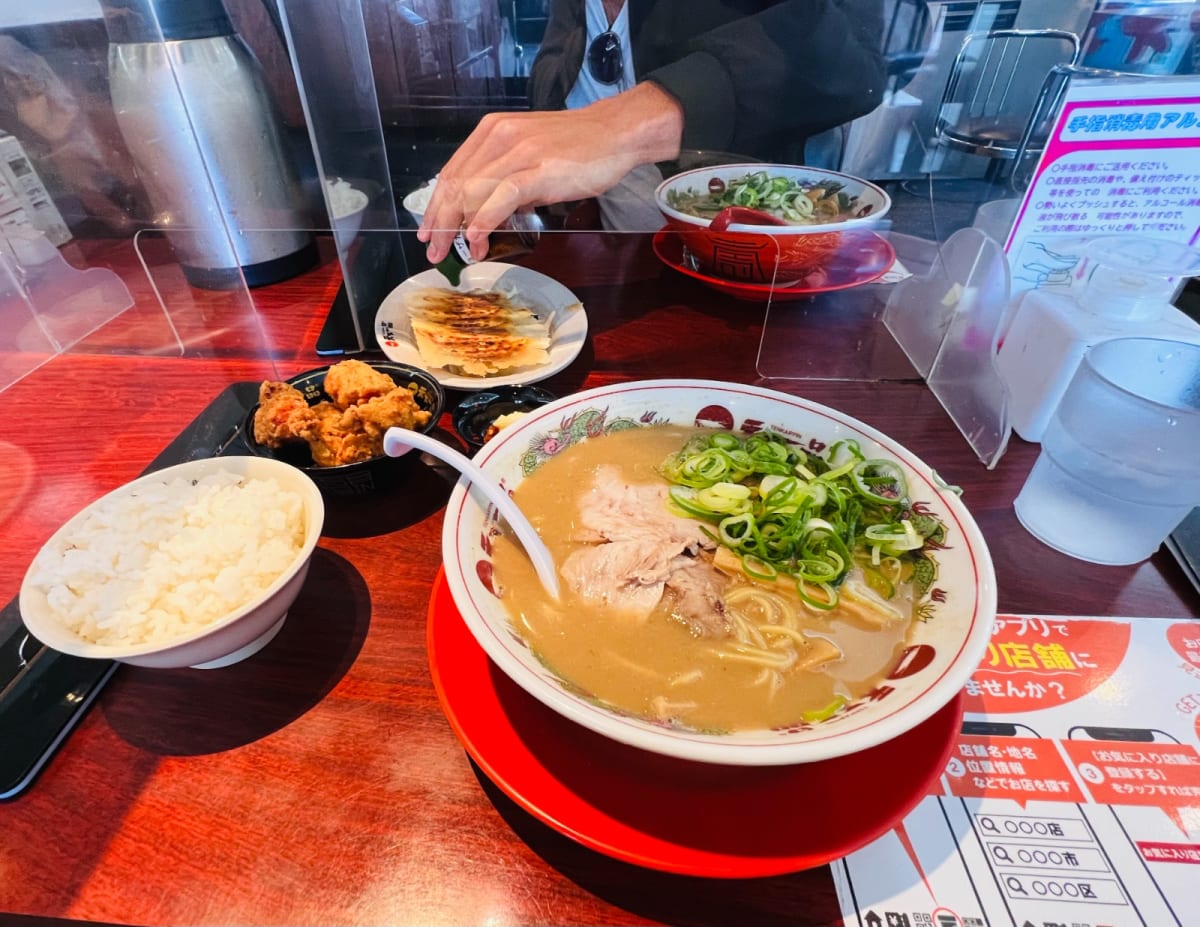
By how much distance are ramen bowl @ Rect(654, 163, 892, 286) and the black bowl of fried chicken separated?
1.10 m

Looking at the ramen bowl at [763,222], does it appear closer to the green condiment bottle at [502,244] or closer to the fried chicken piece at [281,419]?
the green condiment bottle at [502,244]

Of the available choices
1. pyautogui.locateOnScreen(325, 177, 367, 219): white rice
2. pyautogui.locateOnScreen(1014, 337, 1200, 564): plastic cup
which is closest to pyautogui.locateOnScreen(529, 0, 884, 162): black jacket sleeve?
pyautogui.locateOnScreen(325, 177, 367, 219): white rice

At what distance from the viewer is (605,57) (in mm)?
2324

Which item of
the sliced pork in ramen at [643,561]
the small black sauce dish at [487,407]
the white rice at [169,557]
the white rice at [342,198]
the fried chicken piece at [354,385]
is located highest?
the white rice at [342,198]

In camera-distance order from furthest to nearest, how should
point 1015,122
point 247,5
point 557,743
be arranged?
point 247,5 < point 1015,122 < point 557,743

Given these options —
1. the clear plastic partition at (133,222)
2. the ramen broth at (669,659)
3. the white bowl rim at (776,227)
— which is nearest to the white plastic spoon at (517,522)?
the ramen broth at (669,659)

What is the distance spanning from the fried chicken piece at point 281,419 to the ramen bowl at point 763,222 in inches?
50.9

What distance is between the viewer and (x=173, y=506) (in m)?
1.19

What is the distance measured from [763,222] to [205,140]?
5.94 ft

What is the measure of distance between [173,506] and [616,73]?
2111mm

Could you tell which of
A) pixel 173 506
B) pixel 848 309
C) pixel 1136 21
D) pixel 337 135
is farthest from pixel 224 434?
pixel 1136 21

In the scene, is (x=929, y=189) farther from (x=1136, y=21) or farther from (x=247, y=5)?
(x=247, y=5)

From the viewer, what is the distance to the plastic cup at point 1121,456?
1.19 metres

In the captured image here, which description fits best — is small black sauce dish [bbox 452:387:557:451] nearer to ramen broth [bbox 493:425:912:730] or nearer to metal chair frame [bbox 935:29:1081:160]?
ramen broth [bbox 493:425:912:730]
